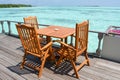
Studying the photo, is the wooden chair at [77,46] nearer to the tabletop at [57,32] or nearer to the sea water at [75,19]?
the tabletop at [57,32]

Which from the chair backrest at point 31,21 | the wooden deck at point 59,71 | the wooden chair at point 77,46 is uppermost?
the chair backrest at point 31,21

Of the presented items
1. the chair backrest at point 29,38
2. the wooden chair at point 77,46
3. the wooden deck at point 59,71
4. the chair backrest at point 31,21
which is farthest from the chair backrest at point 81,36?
the chair backrest at point 31,21

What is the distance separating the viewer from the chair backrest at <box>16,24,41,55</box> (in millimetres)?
2404

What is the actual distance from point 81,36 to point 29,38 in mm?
993

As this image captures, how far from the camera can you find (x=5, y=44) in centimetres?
453

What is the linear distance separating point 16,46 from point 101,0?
52.0 metres

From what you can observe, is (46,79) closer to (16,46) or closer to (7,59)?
(7,59)

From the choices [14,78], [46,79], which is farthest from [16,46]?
[46,79]

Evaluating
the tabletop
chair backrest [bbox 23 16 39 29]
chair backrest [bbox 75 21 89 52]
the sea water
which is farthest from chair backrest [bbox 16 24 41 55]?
the sea water

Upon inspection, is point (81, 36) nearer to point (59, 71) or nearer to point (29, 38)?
point (59, 71)

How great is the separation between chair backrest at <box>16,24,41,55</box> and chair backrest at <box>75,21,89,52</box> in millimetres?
712

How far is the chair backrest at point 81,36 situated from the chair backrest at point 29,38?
0.71m

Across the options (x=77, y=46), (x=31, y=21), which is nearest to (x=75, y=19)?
(x=31, y=21)

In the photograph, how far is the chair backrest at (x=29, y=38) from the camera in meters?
2.40
